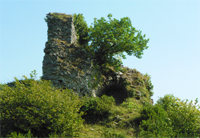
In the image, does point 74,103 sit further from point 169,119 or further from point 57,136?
point 169,119

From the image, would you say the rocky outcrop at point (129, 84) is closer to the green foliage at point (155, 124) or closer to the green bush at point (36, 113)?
the green foliage at point (155, 124)

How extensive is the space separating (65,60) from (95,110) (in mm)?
5043

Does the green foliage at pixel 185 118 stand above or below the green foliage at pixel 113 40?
below

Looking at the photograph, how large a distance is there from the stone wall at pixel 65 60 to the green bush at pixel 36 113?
448 cm

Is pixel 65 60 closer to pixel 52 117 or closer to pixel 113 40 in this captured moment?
pixel 113 40

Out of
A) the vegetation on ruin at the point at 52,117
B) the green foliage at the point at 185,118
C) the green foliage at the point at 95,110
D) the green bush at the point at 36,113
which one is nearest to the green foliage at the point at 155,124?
the vegetation on ruin at the point at 52,117

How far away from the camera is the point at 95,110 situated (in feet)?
48.1

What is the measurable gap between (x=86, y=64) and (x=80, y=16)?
11.3 m

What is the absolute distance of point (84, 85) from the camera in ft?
53.3

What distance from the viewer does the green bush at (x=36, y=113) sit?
983cm

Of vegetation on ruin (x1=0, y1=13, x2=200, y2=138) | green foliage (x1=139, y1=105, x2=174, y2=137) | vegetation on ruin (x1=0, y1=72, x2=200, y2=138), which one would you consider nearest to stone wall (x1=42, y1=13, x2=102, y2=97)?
vegetation on ruin (x1=0, y1=13, x2=200, y2=138)

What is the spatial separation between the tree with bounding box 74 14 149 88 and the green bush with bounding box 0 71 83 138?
8519 millimetres

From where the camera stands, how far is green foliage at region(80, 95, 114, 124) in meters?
14.6

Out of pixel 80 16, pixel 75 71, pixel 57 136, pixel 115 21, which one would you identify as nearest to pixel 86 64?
pixel 75 71
